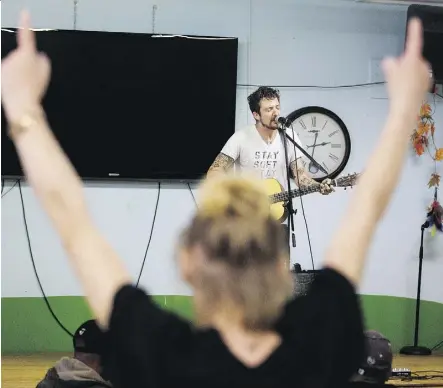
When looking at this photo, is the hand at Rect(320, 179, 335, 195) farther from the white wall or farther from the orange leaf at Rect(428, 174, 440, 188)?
the orange leaf at Rect(428, 174, 440, 188)

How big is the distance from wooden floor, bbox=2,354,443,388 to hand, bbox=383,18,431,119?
11.0ft

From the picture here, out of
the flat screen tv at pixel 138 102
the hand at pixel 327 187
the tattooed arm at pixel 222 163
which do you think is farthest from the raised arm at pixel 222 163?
the hand at pixel 327 187

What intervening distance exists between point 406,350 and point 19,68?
4.60m

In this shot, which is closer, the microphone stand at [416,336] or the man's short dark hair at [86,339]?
the man's short dark hair at [86,339]

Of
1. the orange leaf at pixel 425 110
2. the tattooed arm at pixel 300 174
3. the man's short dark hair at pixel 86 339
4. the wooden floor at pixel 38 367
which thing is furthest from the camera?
the orange leaf at pixel 425 110

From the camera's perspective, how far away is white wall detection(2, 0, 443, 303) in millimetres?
4734

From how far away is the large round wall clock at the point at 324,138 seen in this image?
16.3 feet

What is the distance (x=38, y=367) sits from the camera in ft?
14.3

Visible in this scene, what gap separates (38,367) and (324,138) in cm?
241

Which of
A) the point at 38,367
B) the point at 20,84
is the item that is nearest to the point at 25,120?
the point at 20,84

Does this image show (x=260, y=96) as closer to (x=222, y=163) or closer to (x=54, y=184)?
(x=222, y=163)

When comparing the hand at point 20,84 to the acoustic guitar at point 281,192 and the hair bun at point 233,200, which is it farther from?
the acoustic guitar at point 281,192

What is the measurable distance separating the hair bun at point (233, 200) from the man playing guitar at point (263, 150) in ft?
11.7

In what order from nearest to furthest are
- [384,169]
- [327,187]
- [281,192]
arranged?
[384,169] → [327,187] → [281,192]
